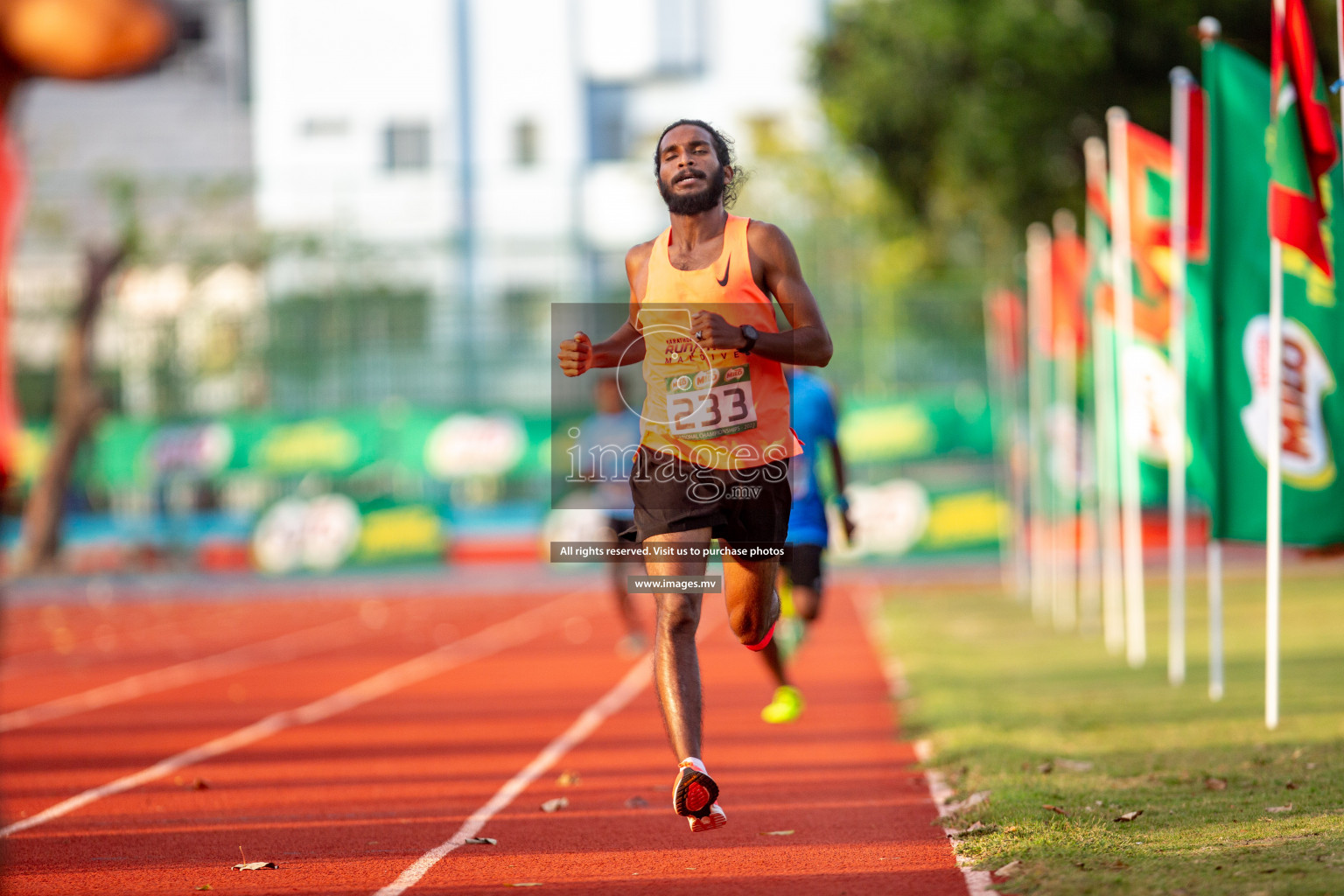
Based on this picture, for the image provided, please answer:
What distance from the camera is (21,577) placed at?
3044 centimetres

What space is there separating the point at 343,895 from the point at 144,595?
959 inches

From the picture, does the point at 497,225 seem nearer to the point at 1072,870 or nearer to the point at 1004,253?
the point at 1004,253

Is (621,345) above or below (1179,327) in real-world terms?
below

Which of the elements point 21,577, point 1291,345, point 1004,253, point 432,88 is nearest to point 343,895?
point 1291,345

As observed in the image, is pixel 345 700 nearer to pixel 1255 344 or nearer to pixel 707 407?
pixel 1255 344

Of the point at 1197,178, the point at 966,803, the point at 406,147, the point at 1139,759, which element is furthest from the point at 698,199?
the point at 406,147

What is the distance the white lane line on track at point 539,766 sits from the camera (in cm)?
541

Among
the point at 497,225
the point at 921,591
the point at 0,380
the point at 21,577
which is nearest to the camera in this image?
the point at 0,380

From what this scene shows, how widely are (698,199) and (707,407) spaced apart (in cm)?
67

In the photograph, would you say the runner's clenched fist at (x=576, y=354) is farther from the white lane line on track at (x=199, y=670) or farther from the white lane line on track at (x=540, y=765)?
the white lane line on track at (x=199, y=670)

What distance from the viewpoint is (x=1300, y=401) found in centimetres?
854

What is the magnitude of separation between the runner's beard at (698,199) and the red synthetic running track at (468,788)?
6.94ft

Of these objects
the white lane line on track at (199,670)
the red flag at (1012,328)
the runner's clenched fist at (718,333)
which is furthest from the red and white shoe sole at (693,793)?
the red flag at (1012,328)

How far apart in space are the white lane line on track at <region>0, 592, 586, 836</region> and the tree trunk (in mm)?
12506
